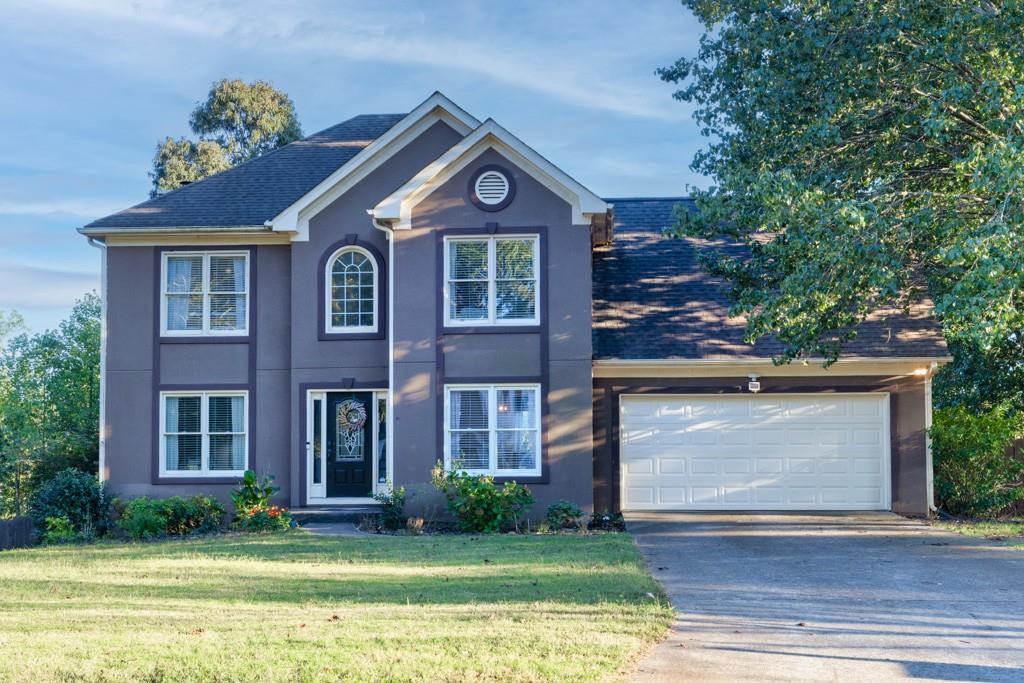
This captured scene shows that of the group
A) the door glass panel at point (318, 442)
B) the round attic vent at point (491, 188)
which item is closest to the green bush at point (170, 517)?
the door glass panel at point (318, 442)

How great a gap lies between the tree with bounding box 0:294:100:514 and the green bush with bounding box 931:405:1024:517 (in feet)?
59.7

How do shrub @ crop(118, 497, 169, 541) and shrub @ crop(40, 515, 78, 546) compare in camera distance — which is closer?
shrub @ crop(40, 515, 78, 546)


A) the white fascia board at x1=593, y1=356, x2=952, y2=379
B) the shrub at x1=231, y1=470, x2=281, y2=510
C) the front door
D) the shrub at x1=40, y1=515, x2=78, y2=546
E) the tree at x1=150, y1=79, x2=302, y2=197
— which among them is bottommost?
the shrub at x1=40, y1=515, x2=78, y2=546

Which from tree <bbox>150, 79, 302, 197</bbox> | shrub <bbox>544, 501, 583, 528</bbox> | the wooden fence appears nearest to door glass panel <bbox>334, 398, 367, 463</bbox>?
shrub <bbox>544, 501, 583, 528</bbox>

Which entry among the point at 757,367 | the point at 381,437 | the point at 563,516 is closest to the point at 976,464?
the point at 757,367

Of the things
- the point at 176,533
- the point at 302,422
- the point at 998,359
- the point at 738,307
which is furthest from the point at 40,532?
the point at 998,359

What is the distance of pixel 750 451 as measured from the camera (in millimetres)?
18594

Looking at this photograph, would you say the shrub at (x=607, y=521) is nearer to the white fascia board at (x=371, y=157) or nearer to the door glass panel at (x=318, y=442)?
the door glass panel at (x=318, y=442)

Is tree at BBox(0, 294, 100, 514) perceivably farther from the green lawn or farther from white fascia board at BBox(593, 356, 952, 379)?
white fascia board at BBox(593, 356, 952, 379)

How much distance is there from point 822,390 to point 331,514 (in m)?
8.72

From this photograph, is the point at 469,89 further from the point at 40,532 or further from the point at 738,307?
the point at 40,532

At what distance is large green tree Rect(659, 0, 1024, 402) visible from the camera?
1240 cm

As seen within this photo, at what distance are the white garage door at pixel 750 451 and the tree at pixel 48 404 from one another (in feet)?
44.1

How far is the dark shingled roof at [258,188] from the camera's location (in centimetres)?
1914
